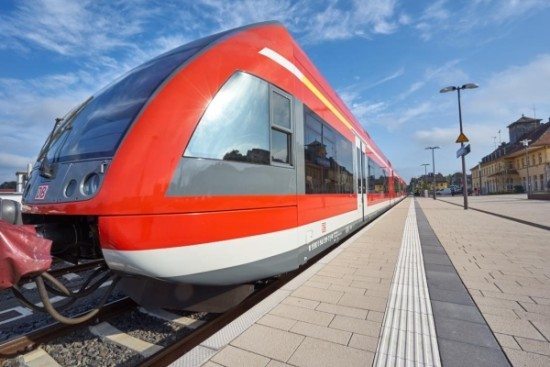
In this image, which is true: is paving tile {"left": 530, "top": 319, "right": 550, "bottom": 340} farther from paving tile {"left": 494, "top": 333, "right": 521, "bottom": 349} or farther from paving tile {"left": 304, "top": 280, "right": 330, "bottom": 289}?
paving tile {"left": 304, "top": 280, "right": 330, "bottom": 289}

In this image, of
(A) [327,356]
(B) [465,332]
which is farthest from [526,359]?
(A) [327,356]

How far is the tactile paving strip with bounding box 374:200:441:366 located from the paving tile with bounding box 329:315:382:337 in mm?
73

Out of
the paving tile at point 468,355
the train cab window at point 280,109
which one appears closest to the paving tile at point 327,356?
the paving tile at point 468,355

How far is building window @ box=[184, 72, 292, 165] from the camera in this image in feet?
10.0

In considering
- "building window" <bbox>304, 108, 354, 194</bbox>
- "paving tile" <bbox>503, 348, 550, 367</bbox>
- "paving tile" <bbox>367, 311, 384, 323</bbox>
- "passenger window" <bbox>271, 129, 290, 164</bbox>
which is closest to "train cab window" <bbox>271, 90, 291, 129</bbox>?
"passenger window" <bbox>271, 129, 290, 164</bbox>

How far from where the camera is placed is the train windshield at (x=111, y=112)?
2932 mm

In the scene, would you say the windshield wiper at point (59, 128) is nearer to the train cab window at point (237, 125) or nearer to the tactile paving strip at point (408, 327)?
the train cab window at point (237, 125)

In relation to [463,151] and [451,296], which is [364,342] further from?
[463,151]

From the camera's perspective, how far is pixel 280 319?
11.1 ft

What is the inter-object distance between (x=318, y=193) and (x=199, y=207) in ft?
7.84

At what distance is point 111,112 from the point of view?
10.6 ft

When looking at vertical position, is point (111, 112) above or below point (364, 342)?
above

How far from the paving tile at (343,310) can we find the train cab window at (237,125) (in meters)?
1.68

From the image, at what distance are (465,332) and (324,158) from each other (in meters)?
3.11
